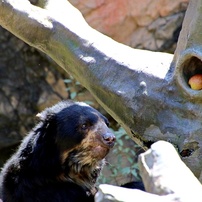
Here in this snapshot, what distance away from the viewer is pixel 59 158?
4.26 metres

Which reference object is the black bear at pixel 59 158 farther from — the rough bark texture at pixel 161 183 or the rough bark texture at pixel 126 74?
the rough bark texture at pixel 161 183

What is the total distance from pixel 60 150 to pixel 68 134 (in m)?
0.12

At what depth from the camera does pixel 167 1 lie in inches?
271

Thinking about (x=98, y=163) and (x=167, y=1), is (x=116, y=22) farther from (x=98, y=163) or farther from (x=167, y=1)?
(x=98, y=163)

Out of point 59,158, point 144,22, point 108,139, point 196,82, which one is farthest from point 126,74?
point 144,22

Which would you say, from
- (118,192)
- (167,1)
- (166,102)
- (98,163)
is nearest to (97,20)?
(167,1)

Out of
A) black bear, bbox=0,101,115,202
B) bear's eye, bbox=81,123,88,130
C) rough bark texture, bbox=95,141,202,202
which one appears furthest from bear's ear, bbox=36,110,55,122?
rough bark texture, bbox=95,141,202,202

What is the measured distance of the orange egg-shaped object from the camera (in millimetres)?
3352

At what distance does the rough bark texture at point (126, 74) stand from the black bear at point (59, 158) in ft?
1.34

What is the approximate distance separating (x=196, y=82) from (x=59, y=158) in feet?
4.13

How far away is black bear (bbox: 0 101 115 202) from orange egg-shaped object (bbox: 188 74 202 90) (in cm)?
90

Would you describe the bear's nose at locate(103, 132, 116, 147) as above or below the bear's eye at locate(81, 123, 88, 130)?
above

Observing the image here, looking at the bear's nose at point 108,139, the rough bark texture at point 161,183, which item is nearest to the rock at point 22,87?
the bear's nose at point 108,139

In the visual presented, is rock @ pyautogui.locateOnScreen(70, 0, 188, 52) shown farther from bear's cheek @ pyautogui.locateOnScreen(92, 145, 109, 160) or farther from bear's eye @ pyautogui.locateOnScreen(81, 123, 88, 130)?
bear's cheek @ pyautogui.locateOnScreen(92, 145, 109, 160)
